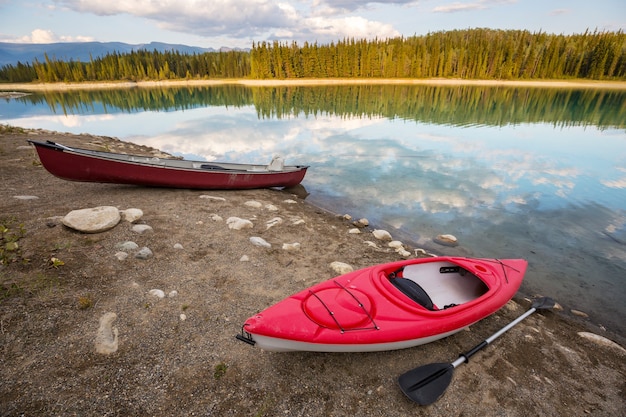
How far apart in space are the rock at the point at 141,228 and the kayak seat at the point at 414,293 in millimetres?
7259

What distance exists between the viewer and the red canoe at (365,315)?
14.8 feet

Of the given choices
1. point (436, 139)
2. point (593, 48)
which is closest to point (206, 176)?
point (436, 139)

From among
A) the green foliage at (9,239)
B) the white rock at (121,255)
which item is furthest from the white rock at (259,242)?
the green foliage at (9,239)

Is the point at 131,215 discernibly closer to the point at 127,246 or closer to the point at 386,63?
the point at 127,246

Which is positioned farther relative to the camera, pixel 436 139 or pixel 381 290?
pixel 436 139

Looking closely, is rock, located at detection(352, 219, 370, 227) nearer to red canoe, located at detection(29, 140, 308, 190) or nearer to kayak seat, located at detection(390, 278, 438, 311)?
red canoe, located at detection(29, 140, 308, 190)

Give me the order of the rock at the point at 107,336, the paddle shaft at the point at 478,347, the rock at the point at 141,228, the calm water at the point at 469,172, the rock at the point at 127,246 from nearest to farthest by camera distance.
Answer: the rock at the point at 107,336
the paddle shaft at the point at 478,347
the rock at the point at 127,246
the rock at the point at 141,228
the calm water at the point at 469,172

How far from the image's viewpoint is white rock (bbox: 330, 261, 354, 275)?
7.86 m

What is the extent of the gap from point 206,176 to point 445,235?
1028 centimetres

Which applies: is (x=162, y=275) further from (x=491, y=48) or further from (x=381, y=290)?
(x=491, y=48)

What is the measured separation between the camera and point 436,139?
85.4 feet

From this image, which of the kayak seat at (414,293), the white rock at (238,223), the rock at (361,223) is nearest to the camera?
the kayak seat at (414,293)

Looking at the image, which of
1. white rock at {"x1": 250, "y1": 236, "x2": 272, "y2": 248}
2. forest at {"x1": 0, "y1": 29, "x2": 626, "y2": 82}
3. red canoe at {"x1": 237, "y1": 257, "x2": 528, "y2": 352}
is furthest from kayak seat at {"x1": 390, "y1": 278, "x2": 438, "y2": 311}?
forest at {"x1": 0, "y1": 29, "x2": 626, "y2": 82}

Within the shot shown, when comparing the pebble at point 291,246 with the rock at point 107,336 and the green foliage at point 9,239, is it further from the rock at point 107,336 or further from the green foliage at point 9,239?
the green foliage at point 9,239
